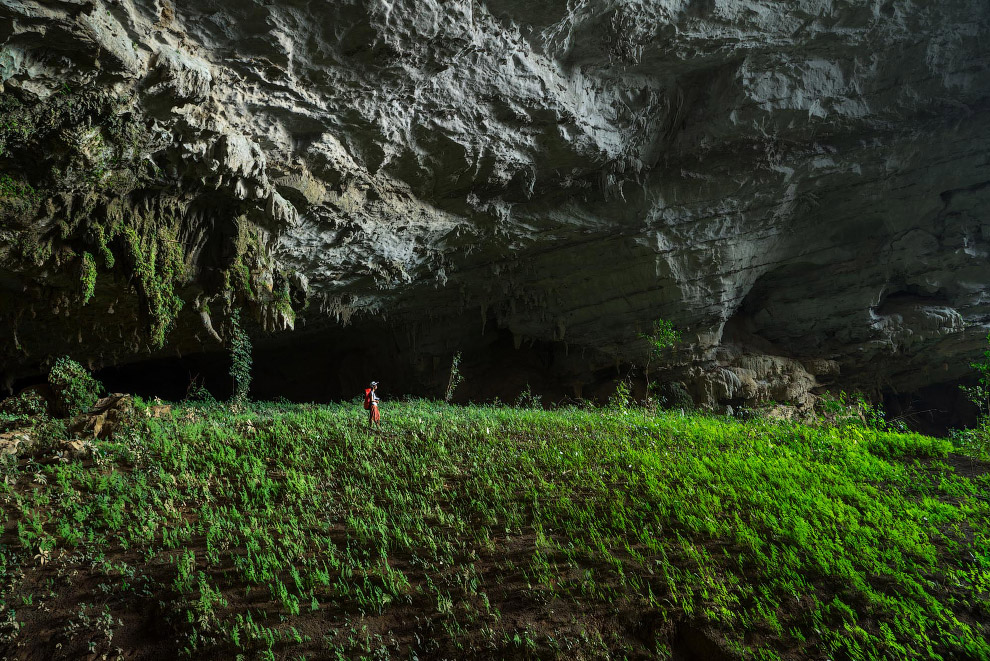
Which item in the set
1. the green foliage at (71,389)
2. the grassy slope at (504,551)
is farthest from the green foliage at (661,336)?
the green foliage at (71,389)

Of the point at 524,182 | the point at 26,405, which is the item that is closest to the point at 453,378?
the point at 524,182

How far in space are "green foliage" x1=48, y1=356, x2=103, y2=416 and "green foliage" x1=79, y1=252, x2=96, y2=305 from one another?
1.48m

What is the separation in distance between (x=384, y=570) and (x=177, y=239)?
7.26 metres

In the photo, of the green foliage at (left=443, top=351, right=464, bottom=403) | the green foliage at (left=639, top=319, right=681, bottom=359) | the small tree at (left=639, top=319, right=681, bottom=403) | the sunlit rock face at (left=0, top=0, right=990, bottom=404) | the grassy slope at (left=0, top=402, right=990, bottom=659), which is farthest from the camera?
the small tree at (left=639, top=319, right=681, bottom=403)

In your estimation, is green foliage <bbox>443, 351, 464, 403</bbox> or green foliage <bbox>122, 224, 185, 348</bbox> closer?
green foliage <bbox>122, 224, 185, 348</bbox>

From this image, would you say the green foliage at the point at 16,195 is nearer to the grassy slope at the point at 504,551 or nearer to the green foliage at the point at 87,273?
the green foliage at the point at 87,273

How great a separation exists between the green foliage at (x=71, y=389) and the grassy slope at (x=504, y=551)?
2.30m

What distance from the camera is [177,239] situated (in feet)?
29.5

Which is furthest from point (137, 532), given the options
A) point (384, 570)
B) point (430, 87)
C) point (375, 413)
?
point (430, 87)

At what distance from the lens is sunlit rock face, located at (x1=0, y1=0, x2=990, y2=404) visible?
274 inches

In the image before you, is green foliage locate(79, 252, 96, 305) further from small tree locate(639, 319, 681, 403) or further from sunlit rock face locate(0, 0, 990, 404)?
small tree locate(639, 319, 681, 403)

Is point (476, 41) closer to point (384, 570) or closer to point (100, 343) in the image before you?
point (384, 570)

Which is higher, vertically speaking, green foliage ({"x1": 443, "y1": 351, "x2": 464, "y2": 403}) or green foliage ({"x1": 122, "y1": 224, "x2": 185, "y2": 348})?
green foliage ({"x1": 122, "y1": 224, "x2": 185, "y2": 348})

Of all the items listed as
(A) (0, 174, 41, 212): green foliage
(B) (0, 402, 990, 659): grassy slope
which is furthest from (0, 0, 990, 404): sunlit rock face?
(B) (0, 402, 990, 659): grassy slope
